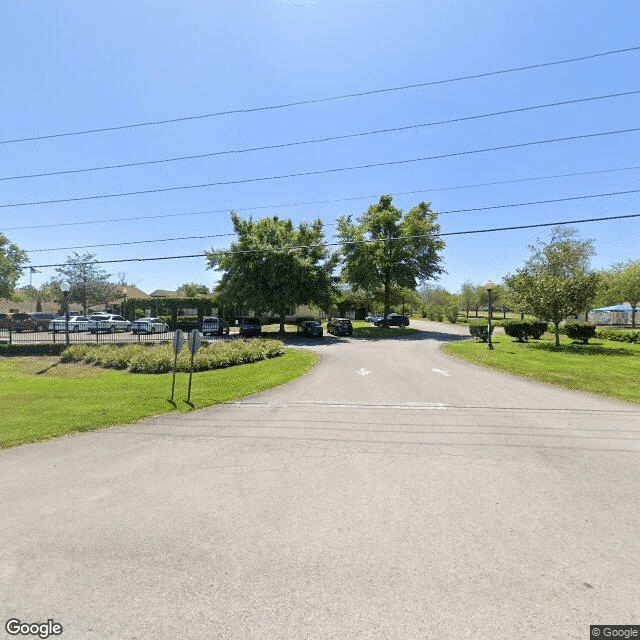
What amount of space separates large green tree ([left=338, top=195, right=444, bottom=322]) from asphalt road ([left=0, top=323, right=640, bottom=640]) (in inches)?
1305

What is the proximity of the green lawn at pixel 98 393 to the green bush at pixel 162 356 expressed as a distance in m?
0.60

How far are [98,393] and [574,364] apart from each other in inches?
746

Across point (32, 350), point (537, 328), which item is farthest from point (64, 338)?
point (537, 328)

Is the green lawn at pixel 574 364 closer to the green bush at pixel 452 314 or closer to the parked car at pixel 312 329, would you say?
the parked car at pixel 312 329

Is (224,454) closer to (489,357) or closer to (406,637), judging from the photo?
(406,637)

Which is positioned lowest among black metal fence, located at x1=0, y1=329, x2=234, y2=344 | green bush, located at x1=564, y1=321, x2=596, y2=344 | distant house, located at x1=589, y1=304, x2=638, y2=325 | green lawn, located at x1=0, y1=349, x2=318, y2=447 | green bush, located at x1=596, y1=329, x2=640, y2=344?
green lawn, located at x1=0, y1=349, x2=318, y2=447

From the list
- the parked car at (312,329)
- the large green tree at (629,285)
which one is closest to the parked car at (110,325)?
the parked car at (312,329)

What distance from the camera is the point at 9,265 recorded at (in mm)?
43781

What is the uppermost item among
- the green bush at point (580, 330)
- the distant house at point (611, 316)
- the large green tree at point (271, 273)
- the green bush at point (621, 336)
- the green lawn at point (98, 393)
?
the large green tree at point (271, 273)

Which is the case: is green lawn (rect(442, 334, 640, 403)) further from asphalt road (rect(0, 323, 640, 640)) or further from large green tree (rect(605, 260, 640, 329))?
large green tree (rect(605, 260, 640, 329))

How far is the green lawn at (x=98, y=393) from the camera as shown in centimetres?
743

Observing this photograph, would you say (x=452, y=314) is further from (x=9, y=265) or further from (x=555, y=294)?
(x=9, y=265)

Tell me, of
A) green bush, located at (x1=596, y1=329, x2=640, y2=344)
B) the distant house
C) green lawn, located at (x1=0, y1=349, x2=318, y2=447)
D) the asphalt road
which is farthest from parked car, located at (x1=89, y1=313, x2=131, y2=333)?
the distant house

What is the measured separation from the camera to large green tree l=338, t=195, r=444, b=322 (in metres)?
38.9
